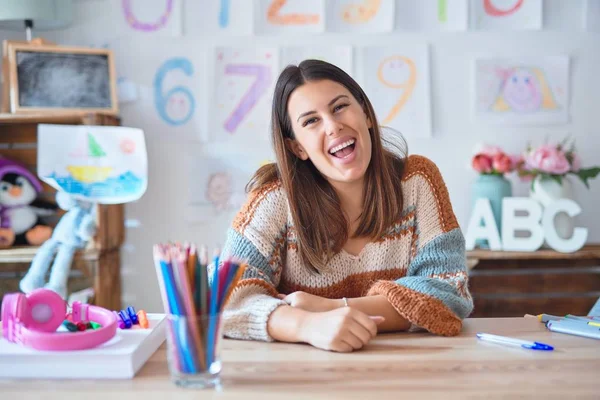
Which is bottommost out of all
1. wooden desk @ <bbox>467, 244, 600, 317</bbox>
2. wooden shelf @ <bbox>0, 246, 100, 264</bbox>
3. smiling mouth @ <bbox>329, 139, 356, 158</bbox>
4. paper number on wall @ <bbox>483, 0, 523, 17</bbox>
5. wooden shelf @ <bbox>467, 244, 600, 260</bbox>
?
wooden desk @ <bbox>467, 244, 600, 317</bbox>

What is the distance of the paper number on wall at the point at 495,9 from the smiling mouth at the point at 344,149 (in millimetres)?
1427

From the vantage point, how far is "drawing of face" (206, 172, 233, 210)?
2533 millimetres

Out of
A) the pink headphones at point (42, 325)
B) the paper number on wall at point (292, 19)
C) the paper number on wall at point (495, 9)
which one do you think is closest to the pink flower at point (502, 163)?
the paper number on wall at point (495, 9)

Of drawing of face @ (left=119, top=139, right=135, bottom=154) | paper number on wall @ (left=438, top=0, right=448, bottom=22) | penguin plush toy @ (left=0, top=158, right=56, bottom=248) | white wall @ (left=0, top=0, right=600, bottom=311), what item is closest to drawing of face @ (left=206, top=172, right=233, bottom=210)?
white wall @ (left=0, top=0, right=600, bottom=311)

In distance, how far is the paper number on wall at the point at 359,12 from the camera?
8.28ft

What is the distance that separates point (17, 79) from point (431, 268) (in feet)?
5.38

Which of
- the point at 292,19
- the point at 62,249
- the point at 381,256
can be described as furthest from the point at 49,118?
the point at 381,256

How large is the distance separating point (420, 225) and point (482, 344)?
0.42 meters

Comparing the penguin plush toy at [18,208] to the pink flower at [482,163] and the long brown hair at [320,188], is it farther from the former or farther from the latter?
the pink flower at [482,163]

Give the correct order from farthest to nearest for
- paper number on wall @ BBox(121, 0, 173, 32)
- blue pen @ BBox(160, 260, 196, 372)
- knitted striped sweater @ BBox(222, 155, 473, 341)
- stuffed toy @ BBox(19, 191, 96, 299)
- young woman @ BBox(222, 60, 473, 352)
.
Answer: paper number on wall @ BBox(121, 0, 173, 32) → stuffed toy @ BBox(19, 191, 96, 299) → young woman @ BBox(222, 60, 473, 352) → knitted striped sweater @ BBox(222, 155, 473, 341) → blue pen @ BBox(160, 260, 196, 372)

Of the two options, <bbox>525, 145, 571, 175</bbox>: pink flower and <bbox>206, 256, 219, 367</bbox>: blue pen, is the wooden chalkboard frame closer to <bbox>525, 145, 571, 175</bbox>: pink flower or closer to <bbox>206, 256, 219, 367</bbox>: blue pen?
<bbox>525, 145, 571, 175</bbox>: pink flower

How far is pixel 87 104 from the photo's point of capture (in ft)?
7.63

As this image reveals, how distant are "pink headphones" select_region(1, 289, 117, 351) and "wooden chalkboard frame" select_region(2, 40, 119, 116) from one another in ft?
4.80

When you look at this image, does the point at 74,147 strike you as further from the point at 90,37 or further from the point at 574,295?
the point at 574,295
